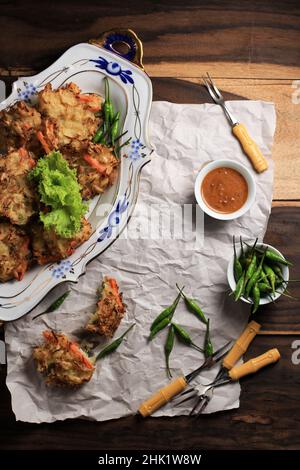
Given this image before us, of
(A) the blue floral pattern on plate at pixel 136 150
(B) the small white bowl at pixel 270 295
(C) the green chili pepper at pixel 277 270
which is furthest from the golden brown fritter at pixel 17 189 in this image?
(C) the green chili pepper at pixel 277 270

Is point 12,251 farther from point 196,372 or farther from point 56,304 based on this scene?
point 196,372

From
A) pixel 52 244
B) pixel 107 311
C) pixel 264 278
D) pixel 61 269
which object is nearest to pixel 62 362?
pixel 107 311

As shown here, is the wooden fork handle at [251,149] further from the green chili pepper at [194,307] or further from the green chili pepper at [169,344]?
the green chili pepper at [169,344]

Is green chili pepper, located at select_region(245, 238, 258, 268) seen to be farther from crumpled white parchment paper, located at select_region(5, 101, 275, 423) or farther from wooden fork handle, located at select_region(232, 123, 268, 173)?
wooden fork handle, located at select_region(232, 123, 268, 173)

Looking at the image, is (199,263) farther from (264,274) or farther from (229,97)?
(229,97)

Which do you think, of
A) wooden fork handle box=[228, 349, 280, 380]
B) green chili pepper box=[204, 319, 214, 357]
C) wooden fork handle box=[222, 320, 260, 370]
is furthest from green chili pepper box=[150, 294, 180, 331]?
wooden fork handle box=[228, 349, 280, 380]

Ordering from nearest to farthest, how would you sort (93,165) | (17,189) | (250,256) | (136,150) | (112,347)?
(17,189)
(93,165)
(136,150)
(250,256)
(112,347)
